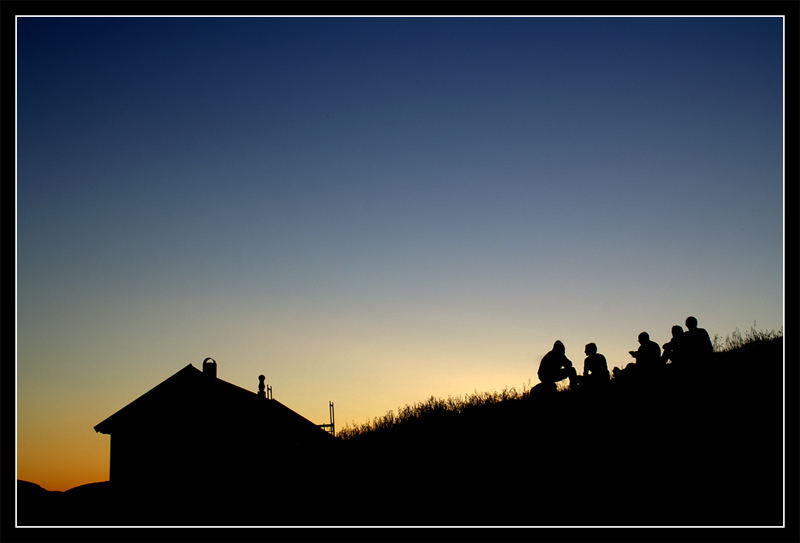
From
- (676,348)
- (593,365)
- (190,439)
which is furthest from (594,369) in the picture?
(190,439)

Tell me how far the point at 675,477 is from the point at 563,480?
1948 millimetres

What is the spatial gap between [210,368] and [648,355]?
768 inches

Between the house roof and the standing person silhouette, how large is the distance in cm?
1633

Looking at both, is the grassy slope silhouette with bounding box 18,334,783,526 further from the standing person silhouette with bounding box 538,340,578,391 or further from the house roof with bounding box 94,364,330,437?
the house roof with bounding box 94,364,330,437

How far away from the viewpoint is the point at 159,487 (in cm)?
2281

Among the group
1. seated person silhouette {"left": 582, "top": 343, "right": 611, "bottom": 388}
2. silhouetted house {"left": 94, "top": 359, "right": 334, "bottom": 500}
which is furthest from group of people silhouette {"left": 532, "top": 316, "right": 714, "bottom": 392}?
silhouetted house {"left": 94, "top": 359, "right": 334, "bottom": 500}

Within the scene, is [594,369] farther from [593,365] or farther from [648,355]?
[648,355]

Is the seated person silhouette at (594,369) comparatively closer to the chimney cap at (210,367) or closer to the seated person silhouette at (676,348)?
the seated person silhouette at (676,348)

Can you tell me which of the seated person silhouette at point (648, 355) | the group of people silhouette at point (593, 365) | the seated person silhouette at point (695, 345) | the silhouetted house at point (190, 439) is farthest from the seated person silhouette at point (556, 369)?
the silhouetted house at point (190, 439)

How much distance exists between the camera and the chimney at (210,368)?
2592 cm

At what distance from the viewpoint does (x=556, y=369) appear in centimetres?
1233

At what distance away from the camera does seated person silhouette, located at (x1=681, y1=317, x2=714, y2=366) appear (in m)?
11.3
